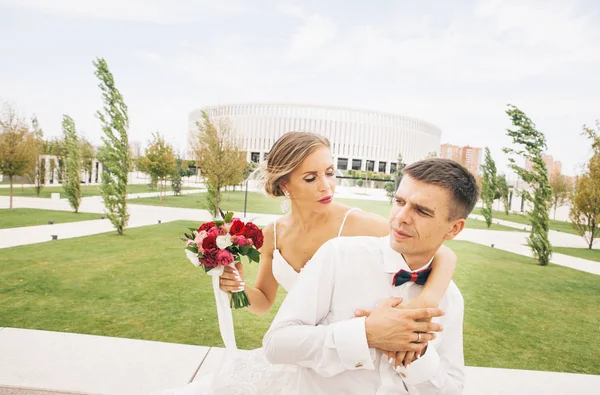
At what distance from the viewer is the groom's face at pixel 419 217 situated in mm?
1527

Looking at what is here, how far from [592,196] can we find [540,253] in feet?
17.3

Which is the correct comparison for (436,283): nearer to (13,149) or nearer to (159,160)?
(13,149)

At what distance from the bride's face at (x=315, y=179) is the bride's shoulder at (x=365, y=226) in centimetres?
21

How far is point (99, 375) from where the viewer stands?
3611mm

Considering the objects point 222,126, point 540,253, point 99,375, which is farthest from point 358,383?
point 222,126

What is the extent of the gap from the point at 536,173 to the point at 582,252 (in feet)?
19.2

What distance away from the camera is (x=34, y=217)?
14.8 meters

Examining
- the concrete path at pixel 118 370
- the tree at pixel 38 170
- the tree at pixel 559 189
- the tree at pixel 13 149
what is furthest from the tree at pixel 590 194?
the tree at pixel 38 170

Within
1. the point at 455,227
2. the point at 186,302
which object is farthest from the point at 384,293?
the point at 186,302

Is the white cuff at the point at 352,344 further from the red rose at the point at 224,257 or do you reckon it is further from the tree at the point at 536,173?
the tree at the point at 536,173

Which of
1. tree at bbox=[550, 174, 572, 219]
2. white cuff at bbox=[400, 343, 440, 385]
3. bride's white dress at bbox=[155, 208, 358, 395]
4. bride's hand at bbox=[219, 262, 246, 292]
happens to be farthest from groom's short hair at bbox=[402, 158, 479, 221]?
tree at bbox=[550, 174, 572, 219]

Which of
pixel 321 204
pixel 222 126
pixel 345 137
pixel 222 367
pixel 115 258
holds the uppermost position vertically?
pixel 345 137

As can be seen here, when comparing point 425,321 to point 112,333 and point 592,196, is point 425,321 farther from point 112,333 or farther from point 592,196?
point 592,196

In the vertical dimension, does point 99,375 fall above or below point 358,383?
below
